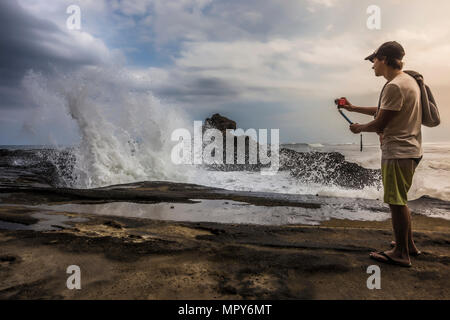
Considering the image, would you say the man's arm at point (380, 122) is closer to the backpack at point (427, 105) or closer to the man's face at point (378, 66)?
the backpack at point (427, 105)

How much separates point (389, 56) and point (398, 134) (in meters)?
0.75

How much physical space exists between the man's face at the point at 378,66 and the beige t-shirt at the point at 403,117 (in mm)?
185

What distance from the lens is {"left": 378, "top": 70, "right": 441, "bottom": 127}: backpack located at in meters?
2.67

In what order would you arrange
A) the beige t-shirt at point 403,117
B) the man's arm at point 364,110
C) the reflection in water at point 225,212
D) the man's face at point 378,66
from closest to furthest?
the beige t-shirt at point 403,117 → the man's face at point 378,66 → the man's arm at point 364,110 → the reflection in water at point 225,212

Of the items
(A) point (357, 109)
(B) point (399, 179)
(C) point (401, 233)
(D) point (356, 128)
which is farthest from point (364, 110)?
(C) point (401, 233)

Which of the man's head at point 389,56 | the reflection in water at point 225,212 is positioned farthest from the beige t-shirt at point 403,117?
the reflection in water at point 225,212

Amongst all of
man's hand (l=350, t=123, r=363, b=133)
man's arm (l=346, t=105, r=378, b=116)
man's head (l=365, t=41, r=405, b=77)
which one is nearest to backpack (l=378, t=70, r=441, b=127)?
man's head (l=365, t=41, r=405, b=77)

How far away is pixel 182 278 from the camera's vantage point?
233 centimetres

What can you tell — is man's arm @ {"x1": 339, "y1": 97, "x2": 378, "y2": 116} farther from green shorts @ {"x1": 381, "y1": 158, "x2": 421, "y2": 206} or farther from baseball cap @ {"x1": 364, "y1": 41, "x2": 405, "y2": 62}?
green shorts @ {"x1": 381, "y1": 158, "x2": 421, "y2": 206}

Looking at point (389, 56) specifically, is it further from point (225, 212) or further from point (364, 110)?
point (225, 212)

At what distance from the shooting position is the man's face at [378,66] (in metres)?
2.77
